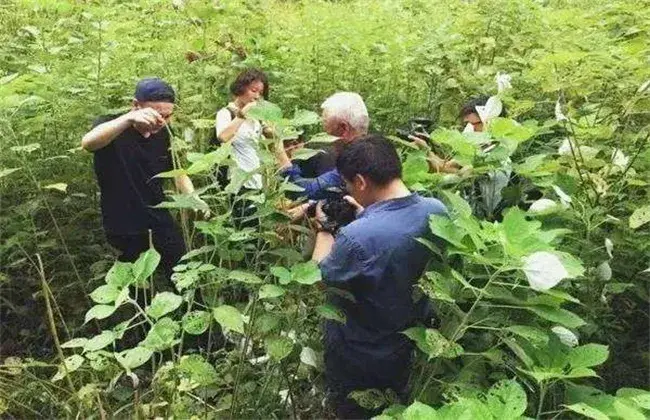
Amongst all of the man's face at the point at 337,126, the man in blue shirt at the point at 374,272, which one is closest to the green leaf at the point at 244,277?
the man in blue shirt at the point at 374,272

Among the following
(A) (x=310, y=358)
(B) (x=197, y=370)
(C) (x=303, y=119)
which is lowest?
(A) (x=310, y=358)

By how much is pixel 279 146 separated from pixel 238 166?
15 centimetres

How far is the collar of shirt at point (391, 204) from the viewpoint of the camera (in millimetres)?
2057

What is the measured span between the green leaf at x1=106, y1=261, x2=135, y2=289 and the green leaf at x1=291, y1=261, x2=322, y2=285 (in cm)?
45

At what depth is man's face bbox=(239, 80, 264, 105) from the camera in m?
3.40

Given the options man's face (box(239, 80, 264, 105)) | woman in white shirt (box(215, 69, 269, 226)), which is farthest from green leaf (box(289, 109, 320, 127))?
man's face (box(239, 80, 264, 105))

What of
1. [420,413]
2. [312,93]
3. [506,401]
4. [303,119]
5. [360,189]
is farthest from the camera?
[312,93]

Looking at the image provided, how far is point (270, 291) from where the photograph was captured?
1814mm

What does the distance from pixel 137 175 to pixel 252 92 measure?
72 cm

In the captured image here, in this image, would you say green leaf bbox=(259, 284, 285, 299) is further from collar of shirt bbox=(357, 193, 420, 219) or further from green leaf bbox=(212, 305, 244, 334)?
collar of shirt bbox=(357, 193, 420, 219)

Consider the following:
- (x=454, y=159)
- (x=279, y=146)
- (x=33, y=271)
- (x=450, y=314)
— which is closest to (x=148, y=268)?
(x=279, y=146)

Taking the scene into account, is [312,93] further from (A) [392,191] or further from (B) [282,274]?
(B) [282,274]

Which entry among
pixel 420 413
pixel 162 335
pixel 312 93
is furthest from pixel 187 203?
pixel 312 93

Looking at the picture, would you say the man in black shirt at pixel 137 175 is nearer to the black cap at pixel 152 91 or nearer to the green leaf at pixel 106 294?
the black cap at pixel 152 91
